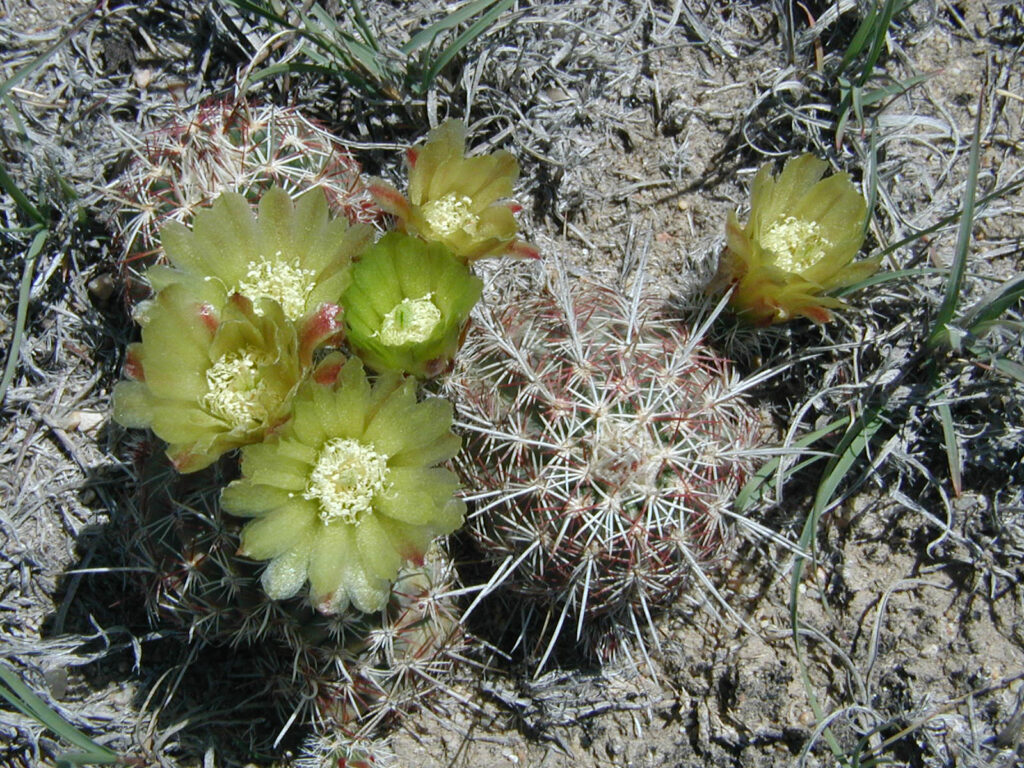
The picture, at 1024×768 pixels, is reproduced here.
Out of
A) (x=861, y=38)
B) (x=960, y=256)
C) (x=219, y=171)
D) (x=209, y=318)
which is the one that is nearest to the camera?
(x=209, y=318)

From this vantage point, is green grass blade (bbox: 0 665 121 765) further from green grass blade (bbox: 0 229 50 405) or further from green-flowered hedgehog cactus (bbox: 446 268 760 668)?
green-flowered hedgehog cactus (bbox: 446 268 760 668)

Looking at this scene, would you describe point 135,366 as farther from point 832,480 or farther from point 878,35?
point 878,35

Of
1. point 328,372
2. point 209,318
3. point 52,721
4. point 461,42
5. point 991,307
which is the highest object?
point 461,42

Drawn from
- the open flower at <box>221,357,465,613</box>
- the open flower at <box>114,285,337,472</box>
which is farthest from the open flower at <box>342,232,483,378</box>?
the open flower at <box>114,285,337,472</box>

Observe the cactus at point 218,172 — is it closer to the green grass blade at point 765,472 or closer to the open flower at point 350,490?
the open flower at point 350,490

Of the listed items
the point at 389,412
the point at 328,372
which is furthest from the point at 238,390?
the point at 389,412

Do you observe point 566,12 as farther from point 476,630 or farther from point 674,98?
point 476,630
